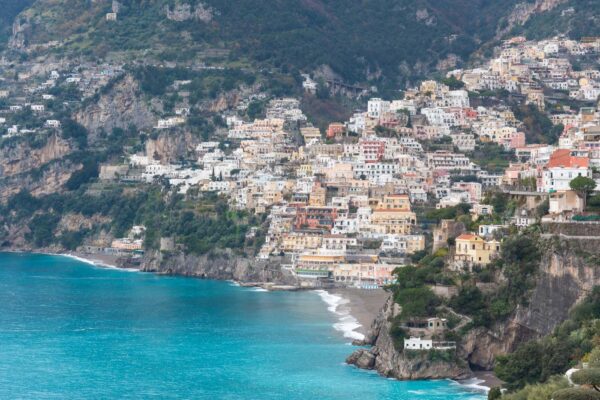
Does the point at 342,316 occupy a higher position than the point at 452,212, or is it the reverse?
the point at 452,212

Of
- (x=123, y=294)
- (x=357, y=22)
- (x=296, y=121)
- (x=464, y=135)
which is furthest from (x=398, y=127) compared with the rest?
(x=357, y=22)

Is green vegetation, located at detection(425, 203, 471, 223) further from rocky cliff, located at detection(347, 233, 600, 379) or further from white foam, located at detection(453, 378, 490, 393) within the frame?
white foam, located at detection(453, 378, 490, 393)

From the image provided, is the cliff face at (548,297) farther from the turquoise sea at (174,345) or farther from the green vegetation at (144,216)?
the green vegetation at (144,216)

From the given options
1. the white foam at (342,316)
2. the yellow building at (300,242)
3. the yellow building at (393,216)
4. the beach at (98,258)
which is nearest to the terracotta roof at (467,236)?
the white foam at (342,316)

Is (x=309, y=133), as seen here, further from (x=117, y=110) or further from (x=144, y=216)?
(x=117, y=110)

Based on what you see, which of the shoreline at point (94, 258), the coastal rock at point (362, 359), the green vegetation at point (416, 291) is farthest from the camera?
the shoreline at point (94, 258)

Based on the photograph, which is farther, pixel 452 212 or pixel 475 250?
pixel 452 212

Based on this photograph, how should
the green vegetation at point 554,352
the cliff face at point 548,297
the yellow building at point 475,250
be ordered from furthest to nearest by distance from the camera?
the yellow building at point 475,250
the cliff face at point 548,297
the green vegetation at point 554,352

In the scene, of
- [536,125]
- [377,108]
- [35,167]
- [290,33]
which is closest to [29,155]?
[35,167]
